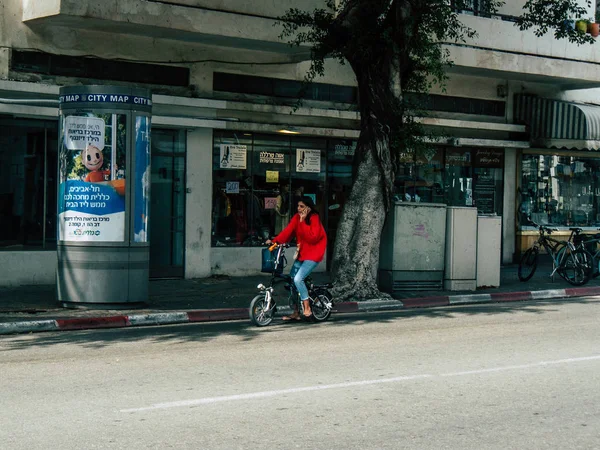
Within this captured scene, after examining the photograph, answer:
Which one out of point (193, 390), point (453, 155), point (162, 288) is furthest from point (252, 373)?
point (453, 155)

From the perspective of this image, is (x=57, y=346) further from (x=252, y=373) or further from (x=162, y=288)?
(x=162, y=288)

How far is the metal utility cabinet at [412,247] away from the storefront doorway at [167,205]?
4313 mm

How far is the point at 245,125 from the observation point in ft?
Result: 64.7

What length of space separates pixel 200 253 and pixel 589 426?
43.5 feet

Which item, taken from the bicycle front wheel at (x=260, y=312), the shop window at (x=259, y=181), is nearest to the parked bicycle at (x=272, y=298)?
the bicycle front wheel at (x=260, y=312)

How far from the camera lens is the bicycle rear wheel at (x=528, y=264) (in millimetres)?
20578

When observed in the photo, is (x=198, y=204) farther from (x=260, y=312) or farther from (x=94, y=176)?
(x=260, y=312)

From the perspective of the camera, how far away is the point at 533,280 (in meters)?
21.2

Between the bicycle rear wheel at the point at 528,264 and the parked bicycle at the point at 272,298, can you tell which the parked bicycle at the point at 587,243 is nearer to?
the bicycle rear wheel at the point at 528,264

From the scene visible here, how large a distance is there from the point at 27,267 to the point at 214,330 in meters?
5.72

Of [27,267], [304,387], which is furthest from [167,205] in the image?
[304,387]

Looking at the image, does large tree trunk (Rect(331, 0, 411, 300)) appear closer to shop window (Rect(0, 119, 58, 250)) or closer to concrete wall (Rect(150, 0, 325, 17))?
concrete wall (Rect(150, 0, 325, 17))

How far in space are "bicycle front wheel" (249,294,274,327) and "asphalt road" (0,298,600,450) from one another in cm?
14

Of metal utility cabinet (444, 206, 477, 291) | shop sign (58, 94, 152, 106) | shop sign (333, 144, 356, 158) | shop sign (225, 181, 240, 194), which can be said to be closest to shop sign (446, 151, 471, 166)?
shop sign (333, 144, 356, 158)
